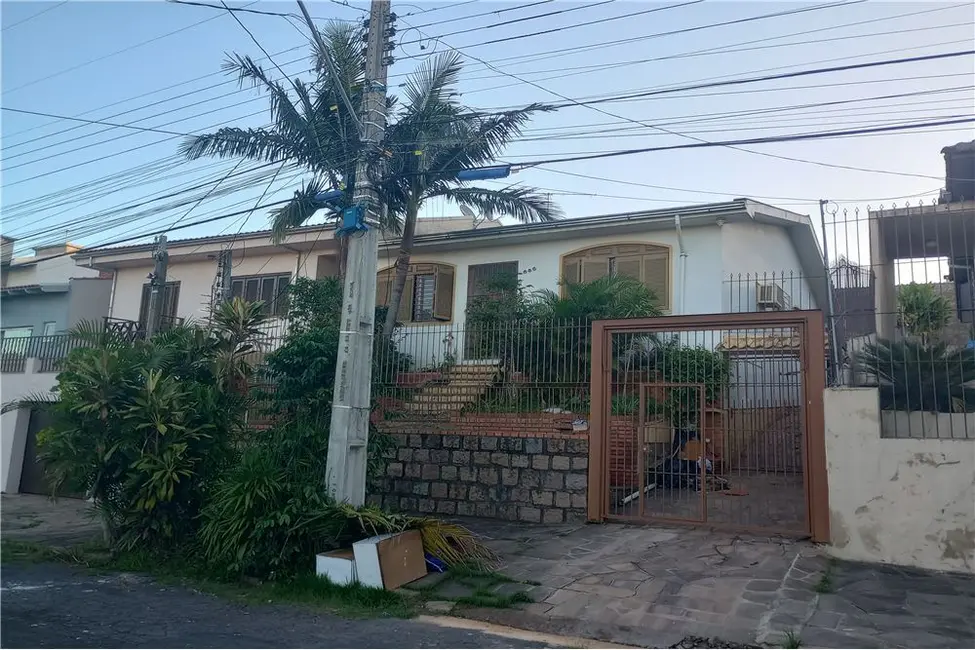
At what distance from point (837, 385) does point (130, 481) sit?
835 centimetres

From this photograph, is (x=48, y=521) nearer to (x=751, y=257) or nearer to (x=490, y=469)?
(x=490, y=469)

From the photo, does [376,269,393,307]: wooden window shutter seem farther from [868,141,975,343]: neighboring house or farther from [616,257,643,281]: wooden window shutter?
[868,141,975,343]: neighboring house

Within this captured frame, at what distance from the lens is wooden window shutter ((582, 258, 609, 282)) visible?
1485cm

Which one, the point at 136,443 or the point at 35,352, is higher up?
the point at 35,352

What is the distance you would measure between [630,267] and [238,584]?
985 centimetres

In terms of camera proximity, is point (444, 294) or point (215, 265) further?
point (215, 265)

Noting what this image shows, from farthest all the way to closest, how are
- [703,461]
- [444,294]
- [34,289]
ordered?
[34,289] < [444,294] < [703,461]

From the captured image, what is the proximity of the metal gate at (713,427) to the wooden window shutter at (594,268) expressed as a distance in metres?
4.76

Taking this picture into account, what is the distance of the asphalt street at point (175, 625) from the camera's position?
5.62 m

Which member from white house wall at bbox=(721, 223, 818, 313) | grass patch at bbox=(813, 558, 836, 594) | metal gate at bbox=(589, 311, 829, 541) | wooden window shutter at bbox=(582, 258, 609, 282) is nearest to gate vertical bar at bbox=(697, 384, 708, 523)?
metal gate at bbox=(589, 311, 829, 541)

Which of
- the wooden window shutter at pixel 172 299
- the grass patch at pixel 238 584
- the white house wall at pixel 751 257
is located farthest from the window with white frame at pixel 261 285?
the white house wall at pixel 751 257

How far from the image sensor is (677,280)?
45.5ft

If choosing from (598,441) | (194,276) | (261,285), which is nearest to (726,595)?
(598,441)

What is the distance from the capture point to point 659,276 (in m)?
14.2
